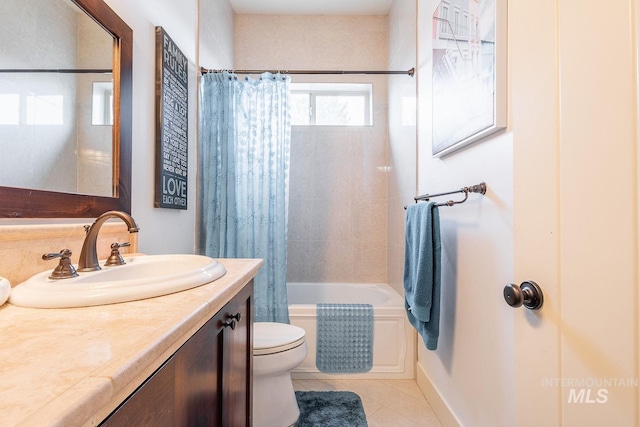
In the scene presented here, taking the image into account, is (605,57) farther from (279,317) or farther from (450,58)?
(279,317)

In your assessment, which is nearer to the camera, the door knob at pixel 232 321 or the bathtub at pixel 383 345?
the door knob at pixel 232 321

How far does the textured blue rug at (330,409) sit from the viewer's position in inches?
61.3

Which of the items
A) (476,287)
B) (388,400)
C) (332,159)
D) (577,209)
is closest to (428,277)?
(476,287)

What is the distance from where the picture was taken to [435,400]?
5.38ft

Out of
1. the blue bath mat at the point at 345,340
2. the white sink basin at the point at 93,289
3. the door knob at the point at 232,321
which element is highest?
the white sink basin at the point at 93,289

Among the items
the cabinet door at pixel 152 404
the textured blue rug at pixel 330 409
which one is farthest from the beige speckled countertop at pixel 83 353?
the textured blue rug at pixel 330 409

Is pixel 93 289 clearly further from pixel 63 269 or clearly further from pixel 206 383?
pixel 206 383

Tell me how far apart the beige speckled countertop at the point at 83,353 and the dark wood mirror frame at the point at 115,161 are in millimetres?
316

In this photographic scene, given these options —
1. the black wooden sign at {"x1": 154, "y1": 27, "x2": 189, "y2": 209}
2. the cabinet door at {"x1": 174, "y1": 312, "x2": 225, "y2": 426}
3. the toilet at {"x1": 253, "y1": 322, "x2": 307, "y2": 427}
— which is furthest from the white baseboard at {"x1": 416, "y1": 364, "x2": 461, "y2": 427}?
the black wooden sign at {"x1": 154, "y1": 27, "x2": 189, "y2": 209}

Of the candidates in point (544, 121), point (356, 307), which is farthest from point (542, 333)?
point (356, 307)

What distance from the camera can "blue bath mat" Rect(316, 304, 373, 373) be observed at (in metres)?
1.96

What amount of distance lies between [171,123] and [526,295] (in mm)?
1636

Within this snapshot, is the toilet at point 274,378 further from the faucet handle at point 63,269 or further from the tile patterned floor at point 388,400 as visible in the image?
the faucet handle at point 63,269

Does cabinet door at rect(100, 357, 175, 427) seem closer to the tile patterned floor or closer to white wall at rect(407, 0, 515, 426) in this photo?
white wall at rect(407, 0, 515, 426)
